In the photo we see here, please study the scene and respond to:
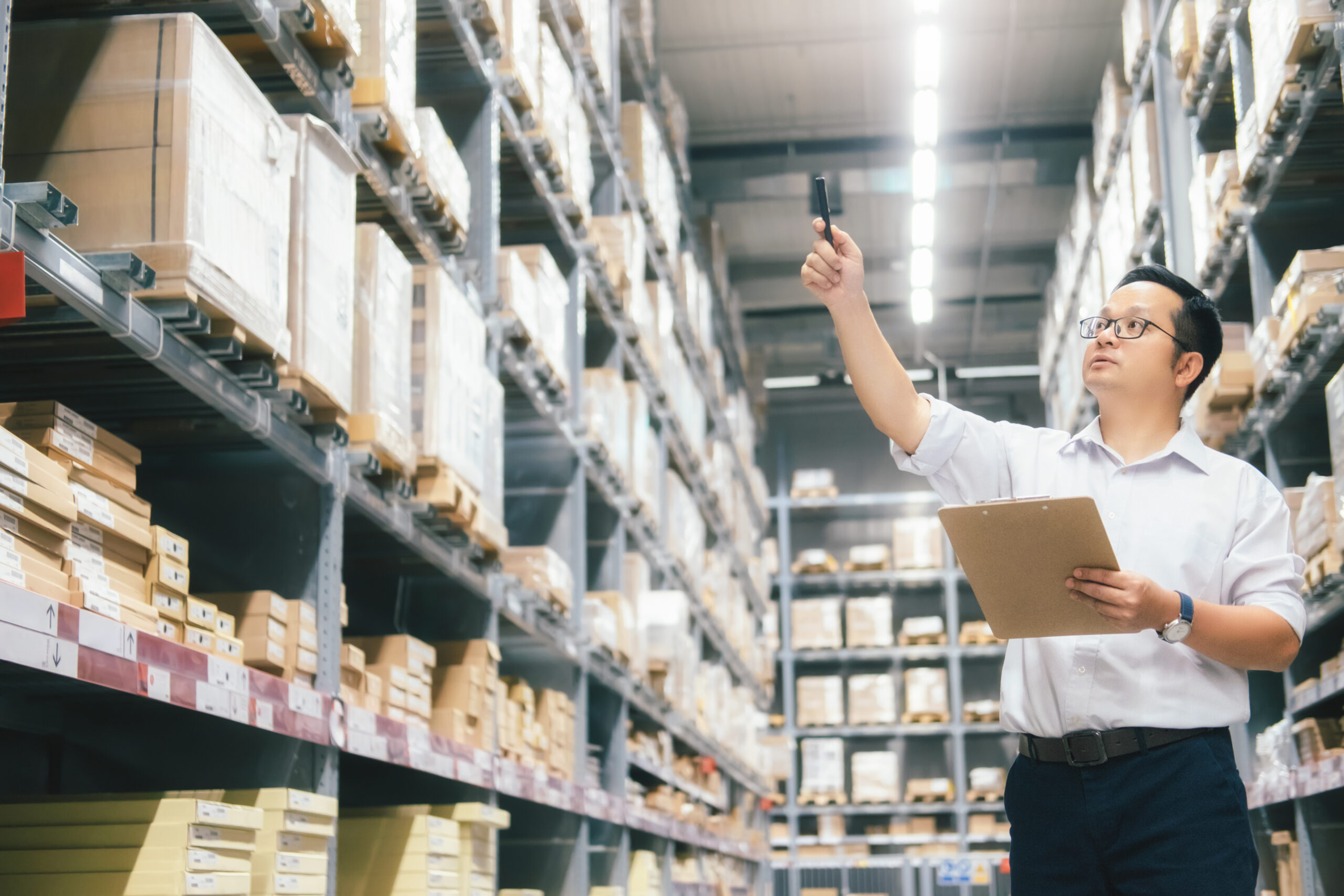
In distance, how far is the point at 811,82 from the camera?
12.3 metres

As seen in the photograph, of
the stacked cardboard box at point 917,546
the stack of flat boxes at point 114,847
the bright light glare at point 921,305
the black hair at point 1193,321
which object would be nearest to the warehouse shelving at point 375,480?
the stack of flat boxes at point 114,847

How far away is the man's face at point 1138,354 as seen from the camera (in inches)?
115

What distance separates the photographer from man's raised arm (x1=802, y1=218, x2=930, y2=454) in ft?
9.47

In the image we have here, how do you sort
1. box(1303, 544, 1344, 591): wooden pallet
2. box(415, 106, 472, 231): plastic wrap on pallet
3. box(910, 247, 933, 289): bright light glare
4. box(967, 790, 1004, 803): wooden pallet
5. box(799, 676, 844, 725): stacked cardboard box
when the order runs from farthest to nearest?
box(799, 676, 844, 725): stacked cardboard box, box(967, 790, 1004, 803): wooden pallet, box(910, 247, 933, 289): bright light glare, box(1303, 544, 1344, 591): wooden pallet, box(415, 106, 472, 231): plastic wrap on pallet

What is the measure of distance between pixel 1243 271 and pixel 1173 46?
1256 mm

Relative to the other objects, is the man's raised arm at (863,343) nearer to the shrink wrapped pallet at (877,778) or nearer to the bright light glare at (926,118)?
the bright light glare at (926,118)

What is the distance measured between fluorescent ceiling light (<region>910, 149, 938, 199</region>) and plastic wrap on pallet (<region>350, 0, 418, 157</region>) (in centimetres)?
833

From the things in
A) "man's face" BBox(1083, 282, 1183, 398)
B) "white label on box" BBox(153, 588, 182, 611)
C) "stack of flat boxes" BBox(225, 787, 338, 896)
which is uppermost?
"man's face" BBox(1083, 282, 1183, 398)

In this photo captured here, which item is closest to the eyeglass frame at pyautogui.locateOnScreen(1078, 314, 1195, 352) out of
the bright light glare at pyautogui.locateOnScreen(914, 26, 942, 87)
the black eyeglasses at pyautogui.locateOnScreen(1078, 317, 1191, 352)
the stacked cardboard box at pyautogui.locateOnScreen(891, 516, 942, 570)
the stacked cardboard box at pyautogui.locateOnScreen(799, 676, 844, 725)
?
the black eyeglasses at pyautogui.locateOnScreen(1078, 317, 1191, 352)

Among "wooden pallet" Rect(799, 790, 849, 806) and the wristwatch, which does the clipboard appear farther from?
"wooden pallet" Rect(799, 790, 849, 806)

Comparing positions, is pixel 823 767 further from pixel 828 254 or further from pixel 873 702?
pixel 828 254

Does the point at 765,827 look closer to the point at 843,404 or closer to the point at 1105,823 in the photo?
the point at 843,404

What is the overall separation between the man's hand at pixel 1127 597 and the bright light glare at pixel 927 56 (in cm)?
838

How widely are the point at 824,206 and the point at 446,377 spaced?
2.04 metres
